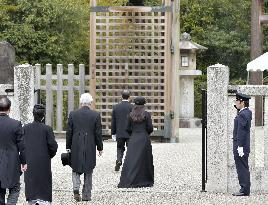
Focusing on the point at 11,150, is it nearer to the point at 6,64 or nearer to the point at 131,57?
the point at 6,64

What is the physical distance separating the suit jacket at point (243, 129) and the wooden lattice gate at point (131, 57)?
11534 millimetres

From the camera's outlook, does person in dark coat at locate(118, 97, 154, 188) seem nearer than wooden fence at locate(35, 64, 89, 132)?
Yes

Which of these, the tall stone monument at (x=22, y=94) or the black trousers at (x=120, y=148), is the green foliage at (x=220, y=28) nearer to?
the black trousers at (x=120, y=148)

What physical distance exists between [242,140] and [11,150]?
12.9 ft

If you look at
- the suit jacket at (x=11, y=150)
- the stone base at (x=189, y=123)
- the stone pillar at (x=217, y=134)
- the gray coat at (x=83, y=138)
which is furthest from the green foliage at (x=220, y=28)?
the suit jacket at (x=11, y=150)

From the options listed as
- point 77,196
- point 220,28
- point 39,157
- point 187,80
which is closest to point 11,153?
point 39,157

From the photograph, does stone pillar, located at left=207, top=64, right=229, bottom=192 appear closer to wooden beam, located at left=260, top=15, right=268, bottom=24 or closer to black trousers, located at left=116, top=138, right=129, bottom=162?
black trousers, located at left=116, top=138, right=129, bottom=162

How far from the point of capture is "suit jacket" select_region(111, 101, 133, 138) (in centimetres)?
1855

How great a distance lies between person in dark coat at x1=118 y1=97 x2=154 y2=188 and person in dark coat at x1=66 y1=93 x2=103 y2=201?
1900mm

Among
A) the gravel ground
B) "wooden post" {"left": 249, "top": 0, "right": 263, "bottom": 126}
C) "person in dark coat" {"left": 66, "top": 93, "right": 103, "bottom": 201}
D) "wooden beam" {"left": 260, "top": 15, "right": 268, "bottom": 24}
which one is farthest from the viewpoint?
"wooden post" {"left": 249, "top": 0, "right": 263, "bottom": 126}

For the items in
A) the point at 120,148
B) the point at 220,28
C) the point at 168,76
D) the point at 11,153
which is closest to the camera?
the point at 11,153

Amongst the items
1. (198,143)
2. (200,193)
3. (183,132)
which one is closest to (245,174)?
(200,193)

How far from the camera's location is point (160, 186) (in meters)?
16.2

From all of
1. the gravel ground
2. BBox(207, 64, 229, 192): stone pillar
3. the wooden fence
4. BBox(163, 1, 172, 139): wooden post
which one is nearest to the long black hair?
the gravel ground
